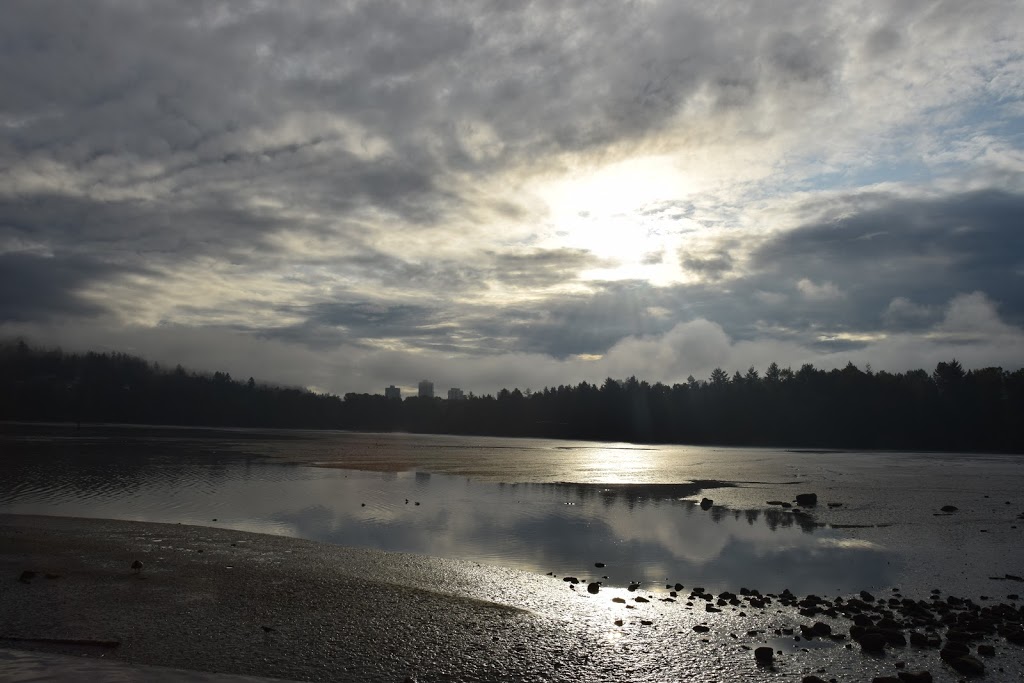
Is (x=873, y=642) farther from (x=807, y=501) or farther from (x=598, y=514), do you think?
(x=807, y=501)

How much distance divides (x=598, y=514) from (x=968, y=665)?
82.2ft

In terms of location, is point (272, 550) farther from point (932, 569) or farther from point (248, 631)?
point (932, 569)

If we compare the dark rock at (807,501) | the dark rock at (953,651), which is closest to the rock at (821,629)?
the dark rock at (953,651)

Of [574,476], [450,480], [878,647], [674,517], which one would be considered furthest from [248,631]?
[574,476]

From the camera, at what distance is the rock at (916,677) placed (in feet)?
40.9

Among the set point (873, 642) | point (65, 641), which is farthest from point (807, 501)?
point (65, 641)

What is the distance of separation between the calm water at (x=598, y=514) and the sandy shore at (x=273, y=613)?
17.5 feet

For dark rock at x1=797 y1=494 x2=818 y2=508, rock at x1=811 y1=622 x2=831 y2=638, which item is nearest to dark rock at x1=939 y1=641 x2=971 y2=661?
rock at x1=811 y1=622 x2=831 y2=638

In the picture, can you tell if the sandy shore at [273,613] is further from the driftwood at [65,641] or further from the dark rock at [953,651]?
the dark rock at [953,651]

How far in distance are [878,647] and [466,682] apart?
29.8 feet

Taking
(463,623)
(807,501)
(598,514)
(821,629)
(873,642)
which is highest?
(873,642)

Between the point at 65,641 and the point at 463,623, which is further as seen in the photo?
the point at 463,623

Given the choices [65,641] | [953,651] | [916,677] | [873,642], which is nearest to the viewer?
[916,677]

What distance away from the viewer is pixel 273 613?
16.0m
